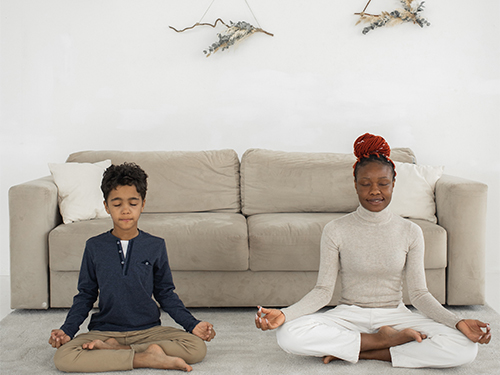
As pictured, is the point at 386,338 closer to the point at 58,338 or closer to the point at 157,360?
the point at 157,360

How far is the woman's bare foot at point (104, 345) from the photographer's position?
1711 mm

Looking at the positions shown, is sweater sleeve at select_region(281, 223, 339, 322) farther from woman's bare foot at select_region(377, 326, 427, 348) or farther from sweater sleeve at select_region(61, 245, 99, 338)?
sweater sleeve at select_region(61, 245, 99, 338)

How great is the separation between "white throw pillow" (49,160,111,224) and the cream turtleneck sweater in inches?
52.7

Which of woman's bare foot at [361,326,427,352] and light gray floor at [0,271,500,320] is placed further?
light gray floor at [0,271,500,320]

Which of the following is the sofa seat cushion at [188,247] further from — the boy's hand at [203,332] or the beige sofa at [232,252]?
the boy's hand at [203,332]

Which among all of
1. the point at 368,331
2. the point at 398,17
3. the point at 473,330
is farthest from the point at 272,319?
the point at 398,17

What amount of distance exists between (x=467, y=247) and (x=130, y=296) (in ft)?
5.35

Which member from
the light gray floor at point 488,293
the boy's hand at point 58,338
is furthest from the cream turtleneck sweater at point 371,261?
the light gray floor at point 488,293

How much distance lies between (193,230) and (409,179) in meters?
1.19

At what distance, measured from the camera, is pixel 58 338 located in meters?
1.69

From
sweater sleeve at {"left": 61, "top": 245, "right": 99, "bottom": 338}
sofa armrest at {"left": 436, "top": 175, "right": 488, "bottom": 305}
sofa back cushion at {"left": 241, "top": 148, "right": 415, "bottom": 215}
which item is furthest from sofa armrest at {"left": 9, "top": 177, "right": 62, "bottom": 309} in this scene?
sofa armrest at {"left": 436, "top": 175, "right": 488, "bottom": 305}

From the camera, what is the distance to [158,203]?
291cm

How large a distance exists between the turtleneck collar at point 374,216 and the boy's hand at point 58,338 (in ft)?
3.62

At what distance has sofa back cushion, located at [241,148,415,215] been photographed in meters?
2.91
